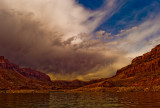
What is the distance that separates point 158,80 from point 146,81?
1614 cm

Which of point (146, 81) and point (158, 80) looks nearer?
point (158, 80)

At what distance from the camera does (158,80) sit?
18375cm

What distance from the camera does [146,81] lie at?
7756 inches
